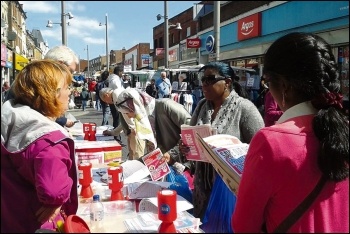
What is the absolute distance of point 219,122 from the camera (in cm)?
227

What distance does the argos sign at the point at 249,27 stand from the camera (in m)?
12.1

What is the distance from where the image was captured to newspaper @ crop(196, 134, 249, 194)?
147 centimetres

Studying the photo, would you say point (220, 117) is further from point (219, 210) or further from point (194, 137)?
point (219, 210)

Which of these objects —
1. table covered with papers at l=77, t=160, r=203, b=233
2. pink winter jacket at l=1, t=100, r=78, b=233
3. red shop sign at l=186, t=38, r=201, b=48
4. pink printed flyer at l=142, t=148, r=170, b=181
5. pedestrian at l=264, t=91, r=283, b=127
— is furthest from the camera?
red shop sign at l=186, t=38, r=201, b=48

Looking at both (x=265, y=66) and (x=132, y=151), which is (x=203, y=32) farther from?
(x=265, y=66)

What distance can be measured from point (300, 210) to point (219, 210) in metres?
0.91

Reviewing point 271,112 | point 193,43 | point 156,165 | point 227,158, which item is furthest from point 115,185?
point 193,43

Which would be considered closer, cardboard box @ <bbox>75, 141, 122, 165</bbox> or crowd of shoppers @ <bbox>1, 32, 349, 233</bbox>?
crowd of shoppers @ <bbox>1, 32, 349, 233</bbox>

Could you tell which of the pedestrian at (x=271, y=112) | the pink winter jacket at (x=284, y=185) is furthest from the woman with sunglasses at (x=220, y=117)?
the pedestrian at (x=271, y=112)

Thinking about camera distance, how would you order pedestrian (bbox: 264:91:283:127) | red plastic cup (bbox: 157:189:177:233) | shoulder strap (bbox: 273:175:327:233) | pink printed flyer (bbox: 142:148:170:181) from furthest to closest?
pedestrian (bbox: 264:91:283:127) → pink printed flyer (bbox: 142:148:170:181) → red plastic cup (bbox: 157:189:177:233) → shoulder strap (bbox: 273:175:327:233)

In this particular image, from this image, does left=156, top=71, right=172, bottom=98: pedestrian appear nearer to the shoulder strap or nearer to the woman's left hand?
the woman's left hand

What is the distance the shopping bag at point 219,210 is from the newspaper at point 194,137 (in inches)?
8.2

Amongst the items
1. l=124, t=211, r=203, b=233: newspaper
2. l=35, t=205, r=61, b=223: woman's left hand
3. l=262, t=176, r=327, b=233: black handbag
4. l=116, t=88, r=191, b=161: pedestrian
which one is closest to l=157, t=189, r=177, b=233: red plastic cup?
l=124, t=211, r=203, b=233: newspaper

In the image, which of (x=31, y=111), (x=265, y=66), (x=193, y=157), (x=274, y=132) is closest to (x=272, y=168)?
(x=274, y=132)
